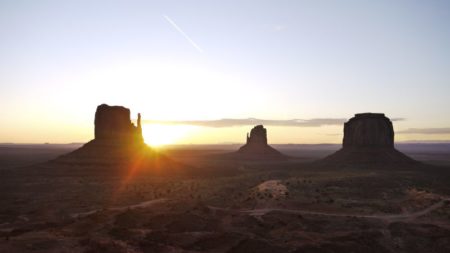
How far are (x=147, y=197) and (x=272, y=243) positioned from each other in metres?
26.3

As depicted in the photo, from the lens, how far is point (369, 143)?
106m

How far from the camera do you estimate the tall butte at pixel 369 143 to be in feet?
328

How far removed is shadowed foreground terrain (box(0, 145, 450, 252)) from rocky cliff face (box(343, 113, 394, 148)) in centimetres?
4832

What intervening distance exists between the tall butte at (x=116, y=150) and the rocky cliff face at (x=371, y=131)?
51.9 m

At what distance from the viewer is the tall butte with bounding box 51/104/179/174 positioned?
8281 cm

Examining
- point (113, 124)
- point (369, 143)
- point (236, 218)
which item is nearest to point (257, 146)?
point (369, 143)

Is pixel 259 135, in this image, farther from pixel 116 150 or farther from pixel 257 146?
pixel 116 150

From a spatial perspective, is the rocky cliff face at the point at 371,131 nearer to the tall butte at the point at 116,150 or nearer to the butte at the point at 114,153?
the butte at the point at 114,153

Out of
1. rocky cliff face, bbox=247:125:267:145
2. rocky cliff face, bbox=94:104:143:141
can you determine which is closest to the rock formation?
rocky cliff face, bbox=247:125:267:145

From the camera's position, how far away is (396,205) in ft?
136

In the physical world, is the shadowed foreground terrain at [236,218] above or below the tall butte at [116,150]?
below

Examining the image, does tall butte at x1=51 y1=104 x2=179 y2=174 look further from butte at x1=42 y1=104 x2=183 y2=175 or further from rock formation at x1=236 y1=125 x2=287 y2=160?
rock formation at x1=236 y1=125 x2=287 y2=160

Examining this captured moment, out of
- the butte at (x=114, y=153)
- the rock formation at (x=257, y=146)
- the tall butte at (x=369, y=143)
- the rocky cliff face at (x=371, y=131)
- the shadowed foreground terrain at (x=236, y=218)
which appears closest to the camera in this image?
the shadowed foreground terrain at (x=236, y=218)

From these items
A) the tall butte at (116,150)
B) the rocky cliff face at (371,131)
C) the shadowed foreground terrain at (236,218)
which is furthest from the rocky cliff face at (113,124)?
the rocky cliff face at (371,131)
